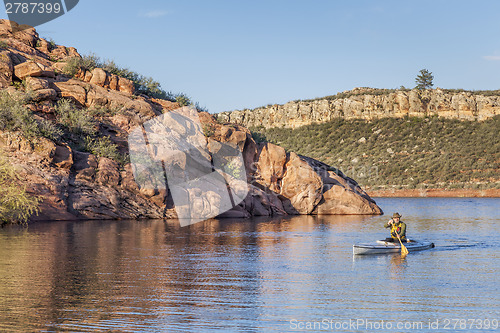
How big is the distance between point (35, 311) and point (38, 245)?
10.4 m

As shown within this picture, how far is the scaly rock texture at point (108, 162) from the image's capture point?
103ft

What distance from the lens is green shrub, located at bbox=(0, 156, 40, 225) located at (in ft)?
86.7

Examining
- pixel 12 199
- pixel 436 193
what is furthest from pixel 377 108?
pixel 12 199

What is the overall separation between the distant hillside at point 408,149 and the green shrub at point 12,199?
62.3m

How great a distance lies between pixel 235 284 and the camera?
1431 centimetres

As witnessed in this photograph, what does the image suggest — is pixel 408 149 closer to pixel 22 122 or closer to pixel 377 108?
pixel 377 108

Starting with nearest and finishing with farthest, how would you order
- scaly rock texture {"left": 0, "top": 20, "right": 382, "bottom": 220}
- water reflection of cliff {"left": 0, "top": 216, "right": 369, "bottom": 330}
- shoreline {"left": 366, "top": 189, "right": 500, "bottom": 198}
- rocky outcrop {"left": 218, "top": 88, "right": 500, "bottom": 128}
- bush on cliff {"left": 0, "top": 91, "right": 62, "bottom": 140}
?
water reflection of cliff {"left": 0, "top": 216, "right": 369, "bottom": 330} < scaly rock texture {"left": 0, "top": 20, "right": 382, "bottom": 220} < bush on cliff {"left": 0, "top": 91, "right": 62, "bottom": 140} < shoreline {"left": 366, "top": 189, "right": 500, "bottom": 198} < rocky outcrop {"left": 218, "top": 88, "right": 500, "bottom": 128}

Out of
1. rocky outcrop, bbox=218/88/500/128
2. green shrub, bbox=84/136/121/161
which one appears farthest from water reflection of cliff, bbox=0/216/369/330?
rocky outcrop, bbox=218/88/500/128

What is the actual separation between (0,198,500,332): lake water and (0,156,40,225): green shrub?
1.41 metres

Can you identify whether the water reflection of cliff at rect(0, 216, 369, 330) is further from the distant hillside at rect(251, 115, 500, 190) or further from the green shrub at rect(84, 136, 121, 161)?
the distant hillside at rect(251, 115, 500, 190)

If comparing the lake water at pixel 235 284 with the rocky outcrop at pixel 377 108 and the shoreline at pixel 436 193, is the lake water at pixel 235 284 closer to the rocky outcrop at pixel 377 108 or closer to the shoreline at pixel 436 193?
the shoreline at pixel 436 193

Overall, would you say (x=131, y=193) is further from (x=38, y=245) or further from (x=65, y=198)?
(x=38, y=245)

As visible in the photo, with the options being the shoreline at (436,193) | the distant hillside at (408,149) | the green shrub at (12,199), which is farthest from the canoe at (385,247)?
the distant hillside at (408,149)

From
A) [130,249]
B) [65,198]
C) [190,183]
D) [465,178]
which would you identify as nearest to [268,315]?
[130,249]
